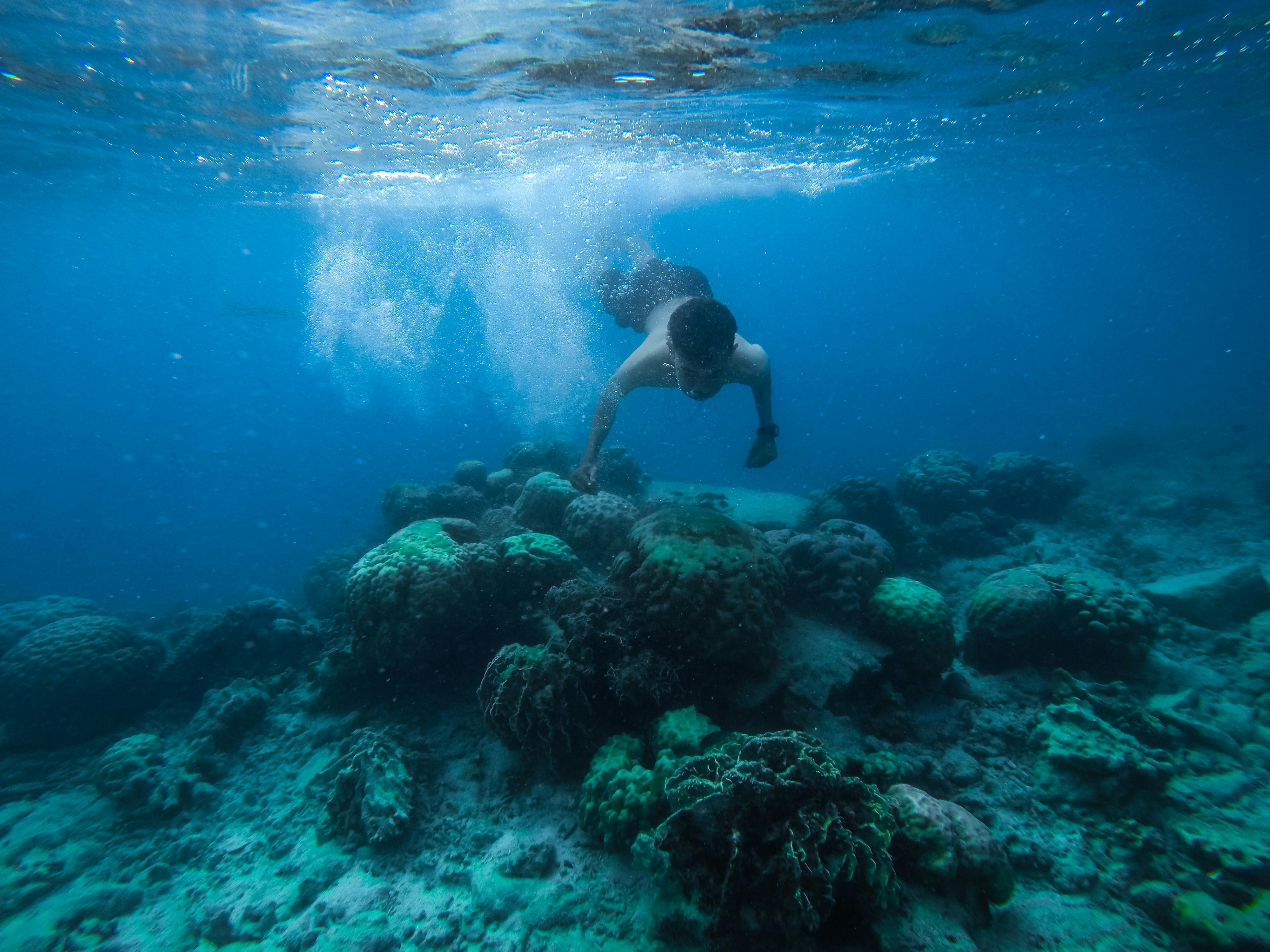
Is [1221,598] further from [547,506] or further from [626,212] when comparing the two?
[626,212]

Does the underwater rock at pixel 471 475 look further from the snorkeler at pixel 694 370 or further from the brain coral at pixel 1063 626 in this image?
the brain coral at pixel 1063 626

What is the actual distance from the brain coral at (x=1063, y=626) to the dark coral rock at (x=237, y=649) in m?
7.87

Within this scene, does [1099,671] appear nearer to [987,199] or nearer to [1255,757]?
[1255,757]

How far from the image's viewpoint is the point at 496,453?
4066cm

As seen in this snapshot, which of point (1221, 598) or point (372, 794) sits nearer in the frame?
point (372, 794)

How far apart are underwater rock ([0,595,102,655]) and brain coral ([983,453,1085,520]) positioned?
15159mm

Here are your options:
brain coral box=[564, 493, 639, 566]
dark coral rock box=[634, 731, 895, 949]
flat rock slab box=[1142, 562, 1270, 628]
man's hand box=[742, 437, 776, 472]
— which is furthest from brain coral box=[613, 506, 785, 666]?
flat rock slab box=[1142, 562, 1270, 628]

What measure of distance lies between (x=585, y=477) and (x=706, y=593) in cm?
227

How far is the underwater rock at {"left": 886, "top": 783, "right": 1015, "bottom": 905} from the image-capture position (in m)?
2.68

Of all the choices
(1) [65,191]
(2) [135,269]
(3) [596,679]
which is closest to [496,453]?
(1) [65,191]

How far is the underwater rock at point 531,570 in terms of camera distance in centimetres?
511

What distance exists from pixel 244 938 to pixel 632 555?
3.60 meters

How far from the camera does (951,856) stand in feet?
8.79

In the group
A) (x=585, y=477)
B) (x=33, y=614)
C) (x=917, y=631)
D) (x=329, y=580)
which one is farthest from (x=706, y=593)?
(x=33, y=614)
